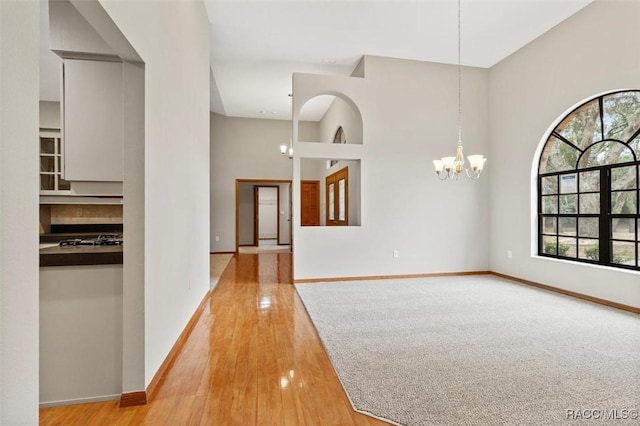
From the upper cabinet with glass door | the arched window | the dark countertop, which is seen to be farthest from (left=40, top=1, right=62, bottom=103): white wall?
the arched window

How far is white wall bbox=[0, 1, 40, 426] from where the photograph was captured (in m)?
0.77

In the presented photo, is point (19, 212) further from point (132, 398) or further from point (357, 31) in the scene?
point (357, 31)

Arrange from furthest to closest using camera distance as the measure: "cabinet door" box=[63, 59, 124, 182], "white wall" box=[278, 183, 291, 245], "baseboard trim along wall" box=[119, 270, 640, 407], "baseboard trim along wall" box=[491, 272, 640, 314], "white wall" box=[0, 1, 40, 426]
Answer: "white wall" box=[278, 183, 291, 245] < "baseboard trim along wall" box=[491, 272, 640, 314] < "cabinet door" box=[63, 59, 124, 182] < "baseboard trim along wall" box=[119, 270, 640, 407] < "white wall" box=[0, 1, 40, 426]

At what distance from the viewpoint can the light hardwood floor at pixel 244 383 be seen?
1703mm

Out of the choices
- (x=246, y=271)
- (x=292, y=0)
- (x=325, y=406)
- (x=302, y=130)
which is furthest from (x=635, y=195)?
(x=302, y=130)

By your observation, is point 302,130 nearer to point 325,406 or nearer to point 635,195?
point 635,195

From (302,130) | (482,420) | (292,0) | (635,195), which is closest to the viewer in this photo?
(482,420)

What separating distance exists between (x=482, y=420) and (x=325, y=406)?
0.84m

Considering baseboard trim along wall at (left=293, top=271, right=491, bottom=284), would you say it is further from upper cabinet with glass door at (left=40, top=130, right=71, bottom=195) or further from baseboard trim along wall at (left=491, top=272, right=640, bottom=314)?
upper cabinet with glass door at (left=40, top=130, right=71, bottom=195)

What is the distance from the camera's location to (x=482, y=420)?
1.66 meters

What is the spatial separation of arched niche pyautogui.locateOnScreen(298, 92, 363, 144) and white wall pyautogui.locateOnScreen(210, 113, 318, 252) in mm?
945

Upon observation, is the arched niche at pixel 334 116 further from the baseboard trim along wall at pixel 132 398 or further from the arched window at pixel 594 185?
the baseboard trim along wall at pixel 132 398

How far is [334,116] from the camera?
24.4 feet

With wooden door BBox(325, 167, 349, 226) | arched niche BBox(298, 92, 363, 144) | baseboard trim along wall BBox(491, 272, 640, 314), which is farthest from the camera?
wooden door BBox(325, 167, 349, 226)
